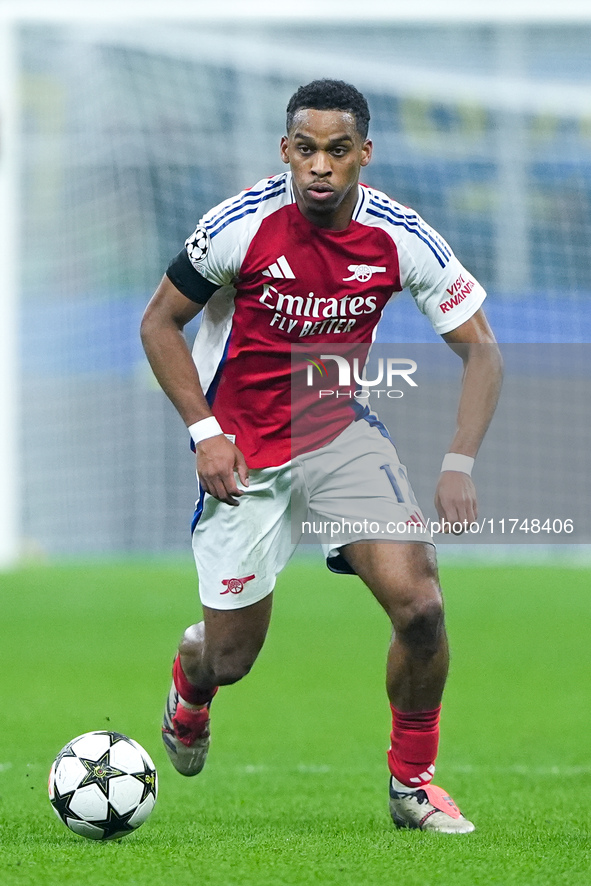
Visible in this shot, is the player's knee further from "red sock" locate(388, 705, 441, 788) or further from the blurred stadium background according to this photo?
the blurred stadium background

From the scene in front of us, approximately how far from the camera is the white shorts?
4.92 m

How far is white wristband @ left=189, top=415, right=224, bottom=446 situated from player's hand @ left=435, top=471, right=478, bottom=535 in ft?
2.64

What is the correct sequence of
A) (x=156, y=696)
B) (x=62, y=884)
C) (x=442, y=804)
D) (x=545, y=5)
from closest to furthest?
(x=62, y=884) → (x=442, y=804) → (x=156, y=696) → (x=545, y=5)

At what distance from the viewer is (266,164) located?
17.0 m

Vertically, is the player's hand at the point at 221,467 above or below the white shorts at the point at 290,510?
above

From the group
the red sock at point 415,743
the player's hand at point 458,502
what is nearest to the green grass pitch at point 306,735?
the red sock at point 415,743

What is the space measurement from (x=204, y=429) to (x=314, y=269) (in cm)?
67

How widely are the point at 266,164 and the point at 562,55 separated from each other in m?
4.03

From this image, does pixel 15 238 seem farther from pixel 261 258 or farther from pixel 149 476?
pixel 261 258

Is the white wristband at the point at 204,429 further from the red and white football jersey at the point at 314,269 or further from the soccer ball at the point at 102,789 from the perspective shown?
the soccer ball at the point at 102,789

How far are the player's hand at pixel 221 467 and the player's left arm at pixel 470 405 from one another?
690mm

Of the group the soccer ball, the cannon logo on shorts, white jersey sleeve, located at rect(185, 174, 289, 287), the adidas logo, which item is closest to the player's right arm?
white jersey sleeve, located at rect(185, 174, 289, 287)

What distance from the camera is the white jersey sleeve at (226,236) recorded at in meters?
4.71

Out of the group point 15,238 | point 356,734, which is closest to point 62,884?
point 356,734
